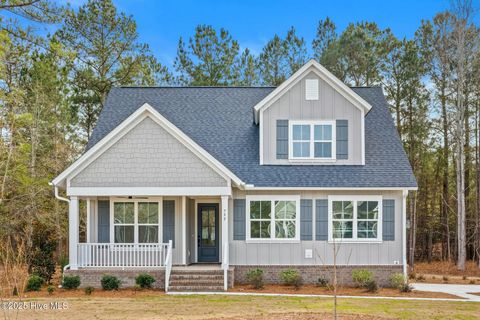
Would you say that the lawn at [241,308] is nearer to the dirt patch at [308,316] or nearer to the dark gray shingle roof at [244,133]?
the dirt patch at [308,316]

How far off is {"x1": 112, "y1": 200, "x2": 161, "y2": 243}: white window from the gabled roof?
502cm

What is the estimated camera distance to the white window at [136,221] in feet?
65.4

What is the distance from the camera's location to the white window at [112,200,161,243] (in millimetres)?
19938

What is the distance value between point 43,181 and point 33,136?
2808mm

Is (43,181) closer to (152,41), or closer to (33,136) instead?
(33,136)

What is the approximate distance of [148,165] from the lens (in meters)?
18.8

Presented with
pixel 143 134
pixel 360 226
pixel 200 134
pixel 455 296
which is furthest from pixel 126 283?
pixel 455 296

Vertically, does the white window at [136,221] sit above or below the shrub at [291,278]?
above

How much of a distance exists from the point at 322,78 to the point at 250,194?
15.5 ft

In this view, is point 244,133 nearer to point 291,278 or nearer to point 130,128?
point 130,128

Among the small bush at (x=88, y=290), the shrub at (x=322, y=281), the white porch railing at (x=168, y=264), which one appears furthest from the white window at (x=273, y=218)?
the small bush at (x=88, y=290)

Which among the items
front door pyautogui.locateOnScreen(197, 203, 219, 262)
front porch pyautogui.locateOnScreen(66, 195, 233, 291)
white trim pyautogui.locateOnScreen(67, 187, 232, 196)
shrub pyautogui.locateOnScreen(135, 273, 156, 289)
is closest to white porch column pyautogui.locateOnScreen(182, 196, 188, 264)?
front porch pyautogui.locateOnScreen(66, 195, 233, 291)

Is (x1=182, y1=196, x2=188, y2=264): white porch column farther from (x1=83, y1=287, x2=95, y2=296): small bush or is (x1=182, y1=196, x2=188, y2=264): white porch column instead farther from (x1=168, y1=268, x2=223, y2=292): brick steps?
(x1=83, y1=287, x2=95, y2=296): small bush

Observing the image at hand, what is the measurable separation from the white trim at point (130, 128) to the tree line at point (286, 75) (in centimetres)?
605
